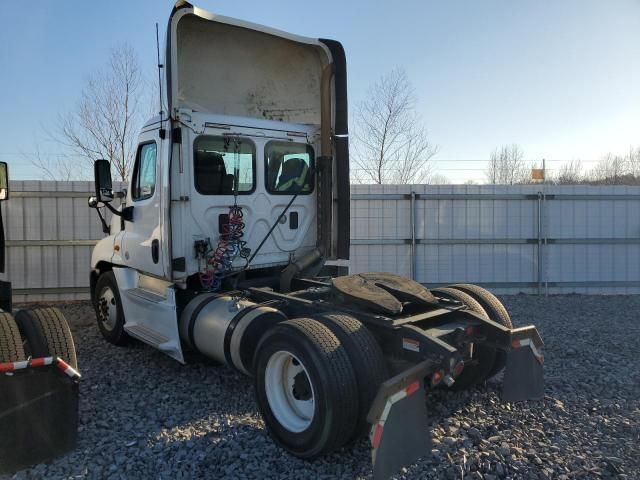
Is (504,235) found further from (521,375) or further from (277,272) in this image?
(521,375)

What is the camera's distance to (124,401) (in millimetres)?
4906

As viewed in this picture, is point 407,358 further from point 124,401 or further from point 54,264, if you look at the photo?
point 54,264

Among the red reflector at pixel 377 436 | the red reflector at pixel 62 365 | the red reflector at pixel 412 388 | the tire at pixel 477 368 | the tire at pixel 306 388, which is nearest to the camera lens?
the red reflector at pixel 377 436

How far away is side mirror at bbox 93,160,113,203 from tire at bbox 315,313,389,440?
359 centimetres

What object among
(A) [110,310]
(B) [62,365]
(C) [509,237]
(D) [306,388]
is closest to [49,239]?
(A) [110,310]

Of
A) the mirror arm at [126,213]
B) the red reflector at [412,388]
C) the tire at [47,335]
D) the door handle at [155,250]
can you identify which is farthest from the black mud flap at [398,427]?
the mirror arm at [126,213]

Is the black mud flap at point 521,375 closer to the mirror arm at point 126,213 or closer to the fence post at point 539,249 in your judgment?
the mirror arm at point 126,213

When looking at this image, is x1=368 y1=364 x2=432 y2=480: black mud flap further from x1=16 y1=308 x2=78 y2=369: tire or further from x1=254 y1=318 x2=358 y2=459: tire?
x1=16 y1=308 x2=78 y2=369: tire

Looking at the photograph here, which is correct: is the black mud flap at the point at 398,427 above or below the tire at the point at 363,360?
below

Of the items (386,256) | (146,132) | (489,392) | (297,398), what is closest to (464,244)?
(386,256)

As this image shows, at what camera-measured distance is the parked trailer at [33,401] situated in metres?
3.50

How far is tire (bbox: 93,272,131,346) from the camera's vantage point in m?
6.66

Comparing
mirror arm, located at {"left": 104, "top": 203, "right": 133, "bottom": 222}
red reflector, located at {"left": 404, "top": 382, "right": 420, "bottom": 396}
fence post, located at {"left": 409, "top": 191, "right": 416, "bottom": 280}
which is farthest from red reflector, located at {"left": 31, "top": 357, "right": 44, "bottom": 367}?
fence post, located at {"left": 409, "top": 191, "right": 416, "bottom": 280}

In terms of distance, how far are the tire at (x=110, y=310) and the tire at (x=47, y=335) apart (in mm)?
2383
